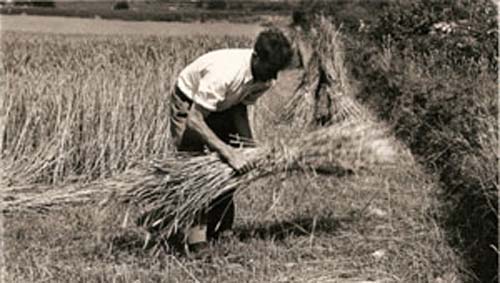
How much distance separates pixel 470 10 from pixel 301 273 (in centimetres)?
669

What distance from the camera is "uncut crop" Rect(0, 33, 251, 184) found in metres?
6.05

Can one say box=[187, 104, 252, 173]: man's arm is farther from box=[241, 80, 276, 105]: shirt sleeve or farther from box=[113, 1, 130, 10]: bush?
box=[113, 1, 130, 10]: bush

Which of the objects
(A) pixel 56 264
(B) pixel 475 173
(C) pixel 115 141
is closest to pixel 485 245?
(B) pixel 475 173

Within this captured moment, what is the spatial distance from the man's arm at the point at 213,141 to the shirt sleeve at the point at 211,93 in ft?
0.14

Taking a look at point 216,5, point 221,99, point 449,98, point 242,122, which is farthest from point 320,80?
point 216,5

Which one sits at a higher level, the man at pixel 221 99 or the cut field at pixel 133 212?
the man at pixel 221 99

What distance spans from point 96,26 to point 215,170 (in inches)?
538

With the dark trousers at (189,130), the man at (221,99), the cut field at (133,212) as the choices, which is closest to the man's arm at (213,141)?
the man at (221,99)

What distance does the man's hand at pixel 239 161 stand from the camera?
153 inches

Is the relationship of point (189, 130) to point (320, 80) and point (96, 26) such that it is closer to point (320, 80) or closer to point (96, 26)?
point (320, 80)

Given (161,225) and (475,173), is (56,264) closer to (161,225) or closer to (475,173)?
(161,225)

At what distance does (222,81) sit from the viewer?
376 centimetres

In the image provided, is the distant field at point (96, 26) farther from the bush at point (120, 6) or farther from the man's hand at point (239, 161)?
the man's hand at point (239, 161)

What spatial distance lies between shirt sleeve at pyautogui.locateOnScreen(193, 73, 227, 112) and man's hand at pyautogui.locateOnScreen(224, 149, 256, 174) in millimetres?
272
